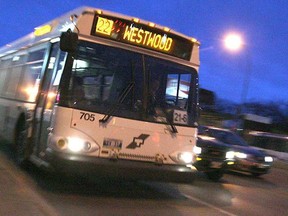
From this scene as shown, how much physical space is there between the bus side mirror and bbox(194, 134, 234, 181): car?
5.90 metres

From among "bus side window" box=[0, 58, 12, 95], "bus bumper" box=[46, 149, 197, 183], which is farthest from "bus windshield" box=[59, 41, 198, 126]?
"bus side window" box=[0, 58, 12, 95]

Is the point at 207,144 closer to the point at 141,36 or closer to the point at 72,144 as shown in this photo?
the point at 141,36

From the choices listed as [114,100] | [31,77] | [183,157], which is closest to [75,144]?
[114,100]

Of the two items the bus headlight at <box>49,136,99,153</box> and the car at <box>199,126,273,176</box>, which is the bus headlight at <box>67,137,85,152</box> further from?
the car at <box>199,126,273,176</box>

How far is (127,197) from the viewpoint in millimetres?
9039

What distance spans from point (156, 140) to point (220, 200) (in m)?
2.27

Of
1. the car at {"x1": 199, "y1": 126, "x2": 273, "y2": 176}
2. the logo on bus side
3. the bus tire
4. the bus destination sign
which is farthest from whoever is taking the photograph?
the car at {"x1": 199, "y1": 126, "x2": 273, "y2": 176}

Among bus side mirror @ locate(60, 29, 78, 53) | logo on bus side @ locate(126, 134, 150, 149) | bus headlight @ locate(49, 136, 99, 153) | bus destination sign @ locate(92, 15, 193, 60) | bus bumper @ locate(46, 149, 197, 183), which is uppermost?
bus destination sign @ locate(92, 15, 193, 60)

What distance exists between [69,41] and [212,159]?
6544 millimetres

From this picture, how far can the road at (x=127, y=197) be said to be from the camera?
7.67 meters

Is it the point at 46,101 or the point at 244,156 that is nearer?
the point at 46,101

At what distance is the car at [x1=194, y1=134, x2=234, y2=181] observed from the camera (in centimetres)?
1313

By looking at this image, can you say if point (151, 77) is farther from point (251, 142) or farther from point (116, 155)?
point (251, 142)

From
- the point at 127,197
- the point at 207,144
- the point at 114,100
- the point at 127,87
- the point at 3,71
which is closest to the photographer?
the point at 114,100
